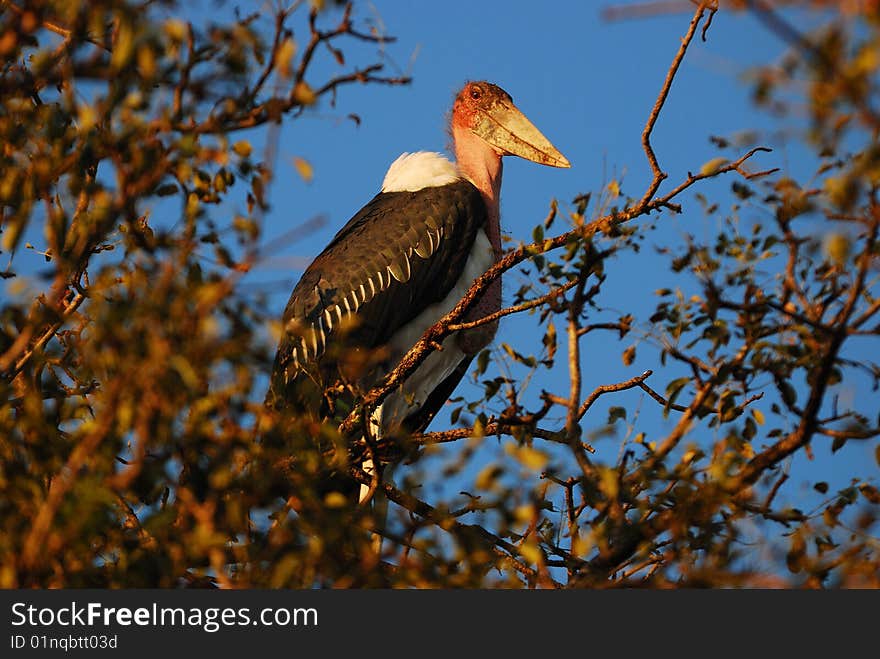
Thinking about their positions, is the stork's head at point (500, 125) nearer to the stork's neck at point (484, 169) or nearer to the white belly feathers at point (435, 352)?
the stork's neck at point (484, 169)

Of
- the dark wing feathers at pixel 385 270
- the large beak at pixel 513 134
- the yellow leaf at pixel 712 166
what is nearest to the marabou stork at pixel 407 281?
the dark wing feathers at pixel 385 270

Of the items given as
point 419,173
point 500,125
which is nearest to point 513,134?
point 500,125

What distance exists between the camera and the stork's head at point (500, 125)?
31.9 feet

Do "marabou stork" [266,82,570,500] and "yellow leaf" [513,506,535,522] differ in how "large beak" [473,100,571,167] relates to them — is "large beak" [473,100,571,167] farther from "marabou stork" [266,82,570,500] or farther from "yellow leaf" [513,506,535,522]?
"yellow leaf" [513,506,535,522]

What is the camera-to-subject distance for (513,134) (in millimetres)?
9805

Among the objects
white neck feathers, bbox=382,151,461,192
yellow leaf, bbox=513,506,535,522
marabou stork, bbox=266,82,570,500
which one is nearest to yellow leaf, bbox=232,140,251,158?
yellow leaf, bbox=513,506,535,522

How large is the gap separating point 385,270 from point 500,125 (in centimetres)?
221

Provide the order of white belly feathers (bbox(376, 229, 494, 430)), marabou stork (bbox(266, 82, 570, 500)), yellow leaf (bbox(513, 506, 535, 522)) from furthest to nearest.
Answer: white belly feathers (bbox(376, 229, 494, 430))
marabou stork (bbox(266, 82, 570, 500))
yellow leaf (bbox(513, 506, 535, 522))

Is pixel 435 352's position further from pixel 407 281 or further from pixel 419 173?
pixel 419 173

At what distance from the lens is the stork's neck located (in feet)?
29.9

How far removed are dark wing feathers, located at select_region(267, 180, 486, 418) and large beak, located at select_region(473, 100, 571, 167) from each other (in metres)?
1.22

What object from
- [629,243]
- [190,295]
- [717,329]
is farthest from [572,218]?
[190,295]

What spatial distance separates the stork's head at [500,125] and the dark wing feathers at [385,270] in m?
1.22

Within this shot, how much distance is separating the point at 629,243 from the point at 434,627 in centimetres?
177
